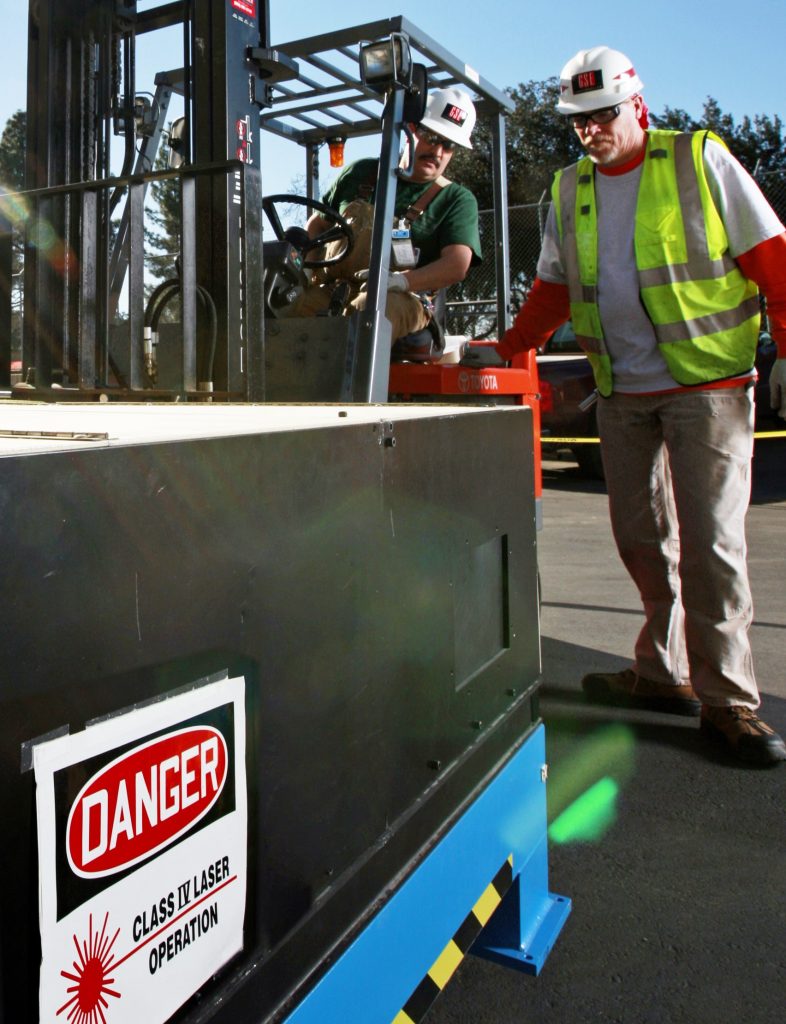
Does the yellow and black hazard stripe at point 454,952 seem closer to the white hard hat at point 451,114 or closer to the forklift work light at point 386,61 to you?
the forklift work light at point 386,61

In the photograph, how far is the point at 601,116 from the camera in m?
3.62

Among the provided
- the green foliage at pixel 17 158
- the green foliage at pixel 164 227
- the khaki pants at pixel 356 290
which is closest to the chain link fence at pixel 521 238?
the green foliage at pixel 164 227

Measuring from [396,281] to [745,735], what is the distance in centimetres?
206

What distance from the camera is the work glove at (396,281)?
3.93 m

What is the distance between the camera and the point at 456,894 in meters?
1.86

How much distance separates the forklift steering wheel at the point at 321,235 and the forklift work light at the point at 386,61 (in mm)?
479

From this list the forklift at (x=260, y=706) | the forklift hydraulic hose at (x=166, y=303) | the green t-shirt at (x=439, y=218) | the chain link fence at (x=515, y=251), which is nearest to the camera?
the forklift at (x=260, y=706)

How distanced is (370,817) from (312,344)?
2.52 m

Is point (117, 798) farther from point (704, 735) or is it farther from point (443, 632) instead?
point (704, 735)

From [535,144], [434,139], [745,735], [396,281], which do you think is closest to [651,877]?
[745,735]

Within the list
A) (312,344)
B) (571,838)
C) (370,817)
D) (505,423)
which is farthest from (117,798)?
(312,344)

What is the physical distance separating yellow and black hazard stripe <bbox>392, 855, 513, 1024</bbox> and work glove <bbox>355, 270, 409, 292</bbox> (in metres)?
2.40

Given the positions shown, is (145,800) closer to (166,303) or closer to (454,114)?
(166,303)

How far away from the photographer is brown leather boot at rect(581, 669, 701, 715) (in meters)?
3.95
